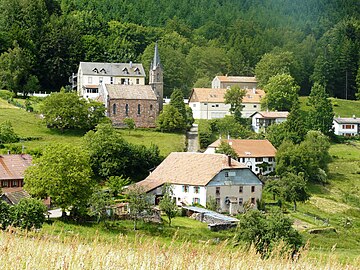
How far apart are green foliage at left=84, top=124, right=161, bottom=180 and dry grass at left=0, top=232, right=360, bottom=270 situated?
2662 cm

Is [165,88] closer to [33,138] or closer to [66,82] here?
[66,82]

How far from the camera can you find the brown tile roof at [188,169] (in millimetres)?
34281

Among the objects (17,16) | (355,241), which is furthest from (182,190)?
(17,16)

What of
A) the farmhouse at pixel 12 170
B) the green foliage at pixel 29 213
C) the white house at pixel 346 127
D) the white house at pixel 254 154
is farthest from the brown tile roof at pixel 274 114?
the green foliage at pixel 29 213

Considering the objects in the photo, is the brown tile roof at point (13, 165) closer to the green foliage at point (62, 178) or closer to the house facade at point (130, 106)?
the green foliage at point (62, 178)

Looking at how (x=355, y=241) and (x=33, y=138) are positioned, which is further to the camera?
(x=33, y=138)

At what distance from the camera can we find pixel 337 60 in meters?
72.7

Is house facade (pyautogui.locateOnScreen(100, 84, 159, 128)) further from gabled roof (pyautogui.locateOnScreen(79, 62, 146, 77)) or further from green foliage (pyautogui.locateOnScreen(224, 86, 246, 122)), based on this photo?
gabled roof (pyautogui.locateOnScreen(79, 62, 146, 77))

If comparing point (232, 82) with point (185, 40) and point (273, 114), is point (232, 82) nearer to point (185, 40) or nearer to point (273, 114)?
point (273, 114)

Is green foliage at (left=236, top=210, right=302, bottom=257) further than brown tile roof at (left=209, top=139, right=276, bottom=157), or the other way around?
brown tile roof at (left=209, top=139, right=276, bottom=157)

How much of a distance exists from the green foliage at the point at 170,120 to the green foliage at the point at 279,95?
37.5 feet

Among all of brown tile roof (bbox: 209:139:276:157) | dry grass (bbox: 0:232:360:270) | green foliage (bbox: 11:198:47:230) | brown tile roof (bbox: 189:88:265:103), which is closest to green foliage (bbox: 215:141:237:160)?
brown tile roof (bbox: 209:139:276:157)

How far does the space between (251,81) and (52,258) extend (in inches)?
2278

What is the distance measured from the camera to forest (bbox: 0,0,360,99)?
2351 inches
